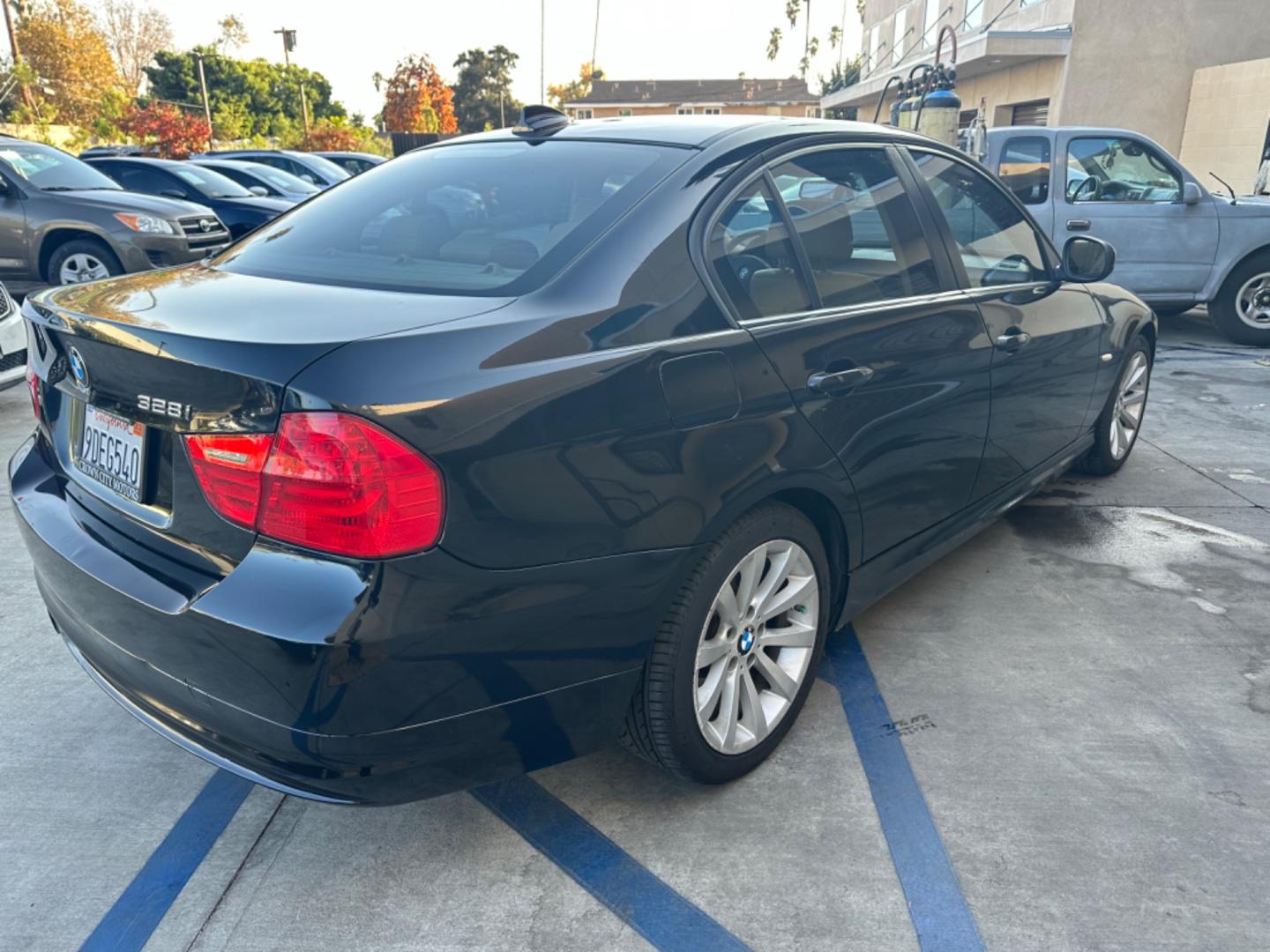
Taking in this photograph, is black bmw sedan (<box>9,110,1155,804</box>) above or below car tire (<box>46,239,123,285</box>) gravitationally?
above

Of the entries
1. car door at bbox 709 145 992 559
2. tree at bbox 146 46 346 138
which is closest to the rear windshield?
car door at bbox 709 145 992 559

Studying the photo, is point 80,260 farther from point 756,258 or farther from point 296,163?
point 296,163

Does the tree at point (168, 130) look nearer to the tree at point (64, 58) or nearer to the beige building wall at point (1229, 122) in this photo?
the tree at point (64, 58)

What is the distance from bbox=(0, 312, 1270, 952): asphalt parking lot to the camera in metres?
2.15

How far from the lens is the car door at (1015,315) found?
3.32 metres

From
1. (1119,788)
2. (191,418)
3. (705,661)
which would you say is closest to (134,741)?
(191,418)

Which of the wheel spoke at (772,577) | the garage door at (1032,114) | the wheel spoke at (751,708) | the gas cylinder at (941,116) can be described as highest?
the garage door at (1032,114)

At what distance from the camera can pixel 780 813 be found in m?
2.51

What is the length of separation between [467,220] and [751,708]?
1463 mm

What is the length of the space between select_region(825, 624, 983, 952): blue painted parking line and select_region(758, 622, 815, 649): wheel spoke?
0.36 m

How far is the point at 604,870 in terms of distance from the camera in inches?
91.4

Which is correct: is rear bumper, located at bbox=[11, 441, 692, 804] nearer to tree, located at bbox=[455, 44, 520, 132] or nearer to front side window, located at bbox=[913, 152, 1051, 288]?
front side window, located at bbox=[913, 152, 1051, 288]

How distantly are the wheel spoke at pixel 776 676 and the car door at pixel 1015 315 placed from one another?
1159 millimetres

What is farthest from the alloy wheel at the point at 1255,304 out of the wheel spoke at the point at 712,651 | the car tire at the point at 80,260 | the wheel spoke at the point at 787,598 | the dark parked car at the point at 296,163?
the dark parked car at the point at 296,163
